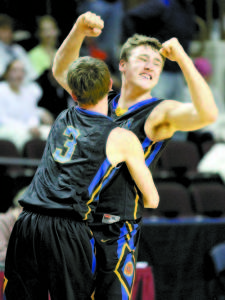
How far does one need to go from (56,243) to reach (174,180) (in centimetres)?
358

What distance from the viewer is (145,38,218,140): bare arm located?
2.79 meters

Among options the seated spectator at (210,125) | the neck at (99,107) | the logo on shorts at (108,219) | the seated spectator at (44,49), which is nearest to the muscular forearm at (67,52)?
the neck at (99,107)

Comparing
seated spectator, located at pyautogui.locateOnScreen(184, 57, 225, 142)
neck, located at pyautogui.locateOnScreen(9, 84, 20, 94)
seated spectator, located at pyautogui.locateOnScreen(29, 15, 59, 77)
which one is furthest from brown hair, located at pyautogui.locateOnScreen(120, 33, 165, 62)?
seated spectator, located at pyautogui.locateOnScreen(184, 57, 225, 142)

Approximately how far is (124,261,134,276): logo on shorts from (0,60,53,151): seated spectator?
3791 mm

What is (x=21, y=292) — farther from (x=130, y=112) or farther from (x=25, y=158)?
(x=25, y=158)

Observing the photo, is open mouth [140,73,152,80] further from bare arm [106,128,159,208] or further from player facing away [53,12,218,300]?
bare arm [106,128,159,208]

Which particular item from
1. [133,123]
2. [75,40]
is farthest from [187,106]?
[75,40]

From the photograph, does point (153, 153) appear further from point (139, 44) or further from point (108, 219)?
point (139, 44)

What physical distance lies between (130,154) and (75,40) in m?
0.87

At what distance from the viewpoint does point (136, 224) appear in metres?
3.14

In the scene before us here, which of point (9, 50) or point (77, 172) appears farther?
point (9, 50)

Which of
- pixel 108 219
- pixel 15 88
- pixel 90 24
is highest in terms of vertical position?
pixel 90 24

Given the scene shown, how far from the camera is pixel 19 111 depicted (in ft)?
23.0

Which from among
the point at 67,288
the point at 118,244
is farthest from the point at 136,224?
the point at 67,288
